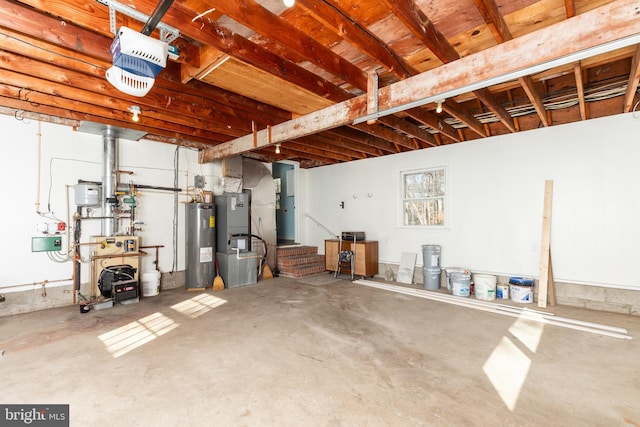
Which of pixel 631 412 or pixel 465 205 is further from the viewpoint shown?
pixel 465 205

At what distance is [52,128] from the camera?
446cm

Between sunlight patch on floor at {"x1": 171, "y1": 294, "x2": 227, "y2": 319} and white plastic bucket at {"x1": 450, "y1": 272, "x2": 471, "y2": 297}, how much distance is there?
12.7 feet

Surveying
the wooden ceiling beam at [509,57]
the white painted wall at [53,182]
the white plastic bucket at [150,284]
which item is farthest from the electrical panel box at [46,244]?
the wooden ceiling beam at [509,57]

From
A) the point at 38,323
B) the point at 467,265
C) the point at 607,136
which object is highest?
the point at 607,136

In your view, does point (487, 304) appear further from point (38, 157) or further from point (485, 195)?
point (38, 157)

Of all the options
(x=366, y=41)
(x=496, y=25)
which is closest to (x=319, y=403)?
(x=366, y=41)

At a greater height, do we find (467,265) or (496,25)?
(496,25)

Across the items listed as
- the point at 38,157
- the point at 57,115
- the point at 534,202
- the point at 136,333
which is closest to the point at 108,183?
the point at 38,157

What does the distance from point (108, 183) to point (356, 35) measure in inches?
182

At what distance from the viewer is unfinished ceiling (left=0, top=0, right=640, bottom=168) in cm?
209

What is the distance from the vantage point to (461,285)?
4934mm

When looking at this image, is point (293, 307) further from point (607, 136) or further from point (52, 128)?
point (607, 136)

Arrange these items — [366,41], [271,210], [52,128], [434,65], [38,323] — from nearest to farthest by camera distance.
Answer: [366,41], [434,65], [38,323], [52,128], [271,210]

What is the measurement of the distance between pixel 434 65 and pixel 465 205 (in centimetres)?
320
